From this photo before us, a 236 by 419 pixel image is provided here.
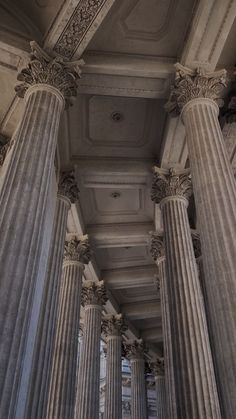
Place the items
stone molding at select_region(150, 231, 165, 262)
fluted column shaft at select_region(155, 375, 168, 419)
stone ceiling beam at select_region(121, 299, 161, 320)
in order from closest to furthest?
stone molding at select_region(150, 231, 165, 262) → fluted column shaft at select_region(155, 375, 168, 419) → stone ceiling beam at select_region(121, 299, 161, 320)

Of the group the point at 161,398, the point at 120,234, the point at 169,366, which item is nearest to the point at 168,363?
the point at 169,366

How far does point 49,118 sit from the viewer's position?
6.47 m

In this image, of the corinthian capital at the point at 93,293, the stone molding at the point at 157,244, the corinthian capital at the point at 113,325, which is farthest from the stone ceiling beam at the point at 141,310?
the stone molding at the point at 157,244

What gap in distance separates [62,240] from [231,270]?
477 cm

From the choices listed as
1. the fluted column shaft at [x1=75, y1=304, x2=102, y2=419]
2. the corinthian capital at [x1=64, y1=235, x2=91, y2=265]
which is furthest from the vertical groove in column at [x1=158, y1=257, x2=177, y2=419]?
the fluted column shaft at [x1=75, y1=304, x2=102, y2=419]

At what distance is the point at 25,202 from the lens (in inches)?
208

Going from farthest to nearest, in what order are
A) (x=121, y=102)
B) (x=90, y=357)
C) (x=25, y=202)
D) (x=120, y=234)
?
(x=120, y=234) → (x=90, y=357) → (x=121, y=102) → (x=25, y=202)

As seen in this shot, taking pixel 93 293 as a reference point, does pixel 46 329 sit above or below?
below

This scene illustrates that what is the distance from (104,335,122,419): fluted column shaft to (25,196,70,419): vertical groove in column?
845 centimetres

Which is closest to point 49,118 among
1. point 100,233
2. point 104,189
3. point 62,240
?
point 62,240

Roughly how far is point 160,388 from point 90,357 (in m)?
8.22

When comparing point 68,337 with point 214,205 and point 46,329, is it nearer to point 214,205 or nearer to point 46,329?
point 46,329

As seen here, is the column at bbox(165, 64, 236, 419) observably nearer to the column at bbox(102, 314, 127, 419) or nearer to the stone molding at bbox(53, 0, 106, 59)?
the stone molding at bbox(53, 0, 106, 59)

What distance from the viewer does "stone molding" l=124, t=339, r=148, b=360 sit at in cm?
1914
